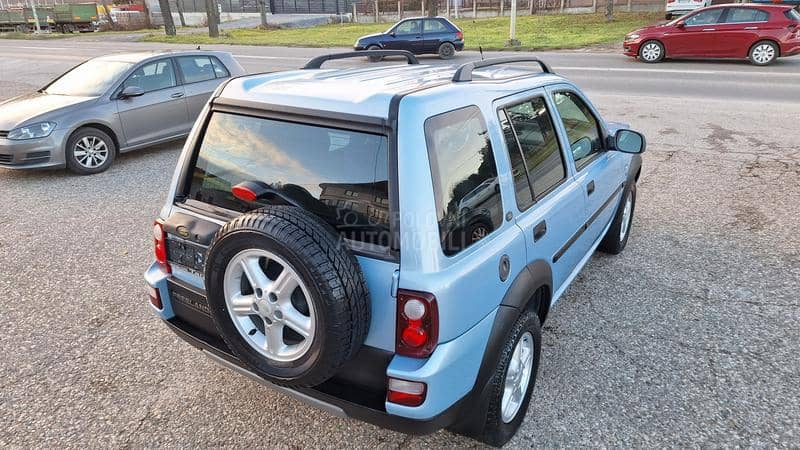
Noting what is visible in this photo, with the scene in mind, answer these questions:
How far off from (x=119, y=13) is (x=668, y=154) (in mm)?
48062

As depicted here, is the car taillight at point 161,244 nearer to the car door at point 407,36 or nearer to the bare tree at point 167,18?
the car door at point 407,36

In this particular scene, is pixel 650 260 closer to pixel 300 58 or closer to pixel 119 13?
pixel 300 58

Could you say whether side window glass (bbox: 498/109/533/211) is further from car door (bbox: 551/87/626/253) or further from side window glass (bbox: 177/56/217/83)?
side window glass (bbox: 177/56/217/83)

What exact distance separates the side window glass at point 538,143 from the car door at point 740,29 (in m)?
15.5

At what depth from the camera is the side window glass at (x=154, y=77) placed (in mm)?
7719

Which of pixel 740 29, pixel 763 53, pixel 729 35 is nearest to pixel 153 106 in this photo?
pixel 729 35

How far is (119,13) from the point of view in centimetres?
4344

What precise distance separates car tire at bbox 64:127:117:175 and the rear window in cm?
559

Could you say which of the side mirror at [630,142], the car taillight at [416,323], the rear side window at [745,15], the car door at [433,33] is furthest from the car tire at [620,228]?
the car door at [433,33]

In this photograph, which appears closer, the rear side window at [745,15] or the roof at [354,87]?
the roof at [354,87]

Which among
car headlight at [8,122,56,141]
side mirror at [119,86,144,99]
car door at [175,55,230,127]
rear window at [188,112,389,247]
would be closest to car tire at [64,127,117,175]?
car headlight at [8,122,56,141]

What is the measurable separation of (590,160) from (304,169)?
7.04 ft

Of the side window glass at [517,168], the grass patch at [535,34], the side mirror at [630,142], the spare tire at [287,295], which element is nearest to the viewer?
the spare tire at [287,295]

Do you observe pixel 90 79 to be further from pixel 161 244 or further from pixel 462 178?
pixel 462 178
